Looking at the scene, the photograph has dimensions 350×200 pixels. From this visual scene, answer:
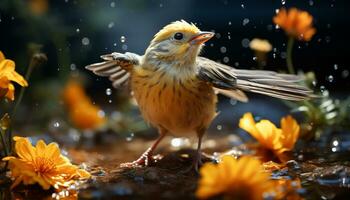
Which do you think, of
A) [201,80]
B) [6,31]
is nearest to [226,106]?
[201,80]

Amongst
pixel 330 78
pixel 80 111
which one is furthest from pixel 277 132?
pixel 330 78

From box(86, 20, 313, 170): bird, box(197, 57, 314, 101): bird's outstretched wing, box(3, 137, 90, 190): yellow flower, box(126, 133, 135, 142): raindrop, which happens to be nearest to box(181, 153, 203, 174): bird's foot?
box(86, 20, 313, 170): bird

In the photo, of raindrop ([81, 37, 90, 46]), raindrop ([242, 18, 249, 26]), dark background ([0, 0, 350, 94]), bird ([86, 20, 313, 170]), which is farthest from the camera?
A: raindrop ([242, 18, 249, 26])

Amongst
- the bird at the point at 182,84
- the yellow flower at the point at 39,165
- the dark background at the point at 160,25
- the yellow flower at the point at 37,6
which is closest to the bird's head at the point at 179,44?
the bird at the point at 182,84

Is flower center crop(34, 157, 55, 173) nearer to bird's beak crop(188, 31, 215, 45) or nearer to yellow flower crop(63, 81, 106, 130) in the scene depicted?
bird's beak crop(188, 31, 215, 45)

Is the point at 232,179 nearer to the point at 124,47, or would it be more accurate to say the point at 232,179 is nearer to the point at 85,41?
the point at 85,41

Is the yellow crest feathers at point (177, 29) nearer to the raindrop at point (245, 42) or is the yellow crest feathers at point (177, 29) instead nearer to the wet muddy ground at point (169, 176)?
the wet muddy ground at point (169, 176)
